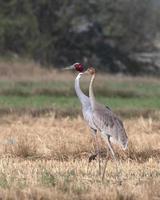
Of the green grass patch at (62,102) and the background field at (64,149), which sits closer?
the background field at (64,149)

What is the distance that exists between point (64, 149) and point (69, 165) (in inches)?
64.9

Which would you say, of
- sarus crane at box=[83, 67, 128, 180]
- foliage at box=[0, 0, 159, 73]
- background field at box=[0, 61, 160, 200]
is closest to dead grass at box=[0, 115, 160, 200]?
background field at box=[0, 61, 160, 200]

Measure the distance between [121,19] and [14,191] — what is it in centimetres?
4202

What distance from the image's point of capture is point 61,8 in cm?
4550

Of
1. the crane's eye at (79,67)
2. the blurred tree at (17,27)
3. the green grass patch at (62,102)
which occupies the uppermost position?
the blurred tree at (17,27)

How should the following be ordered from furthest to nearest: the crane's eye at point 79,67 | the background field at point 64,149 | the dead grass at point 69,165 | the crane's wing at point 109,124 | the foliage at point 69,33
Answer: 1. the foliage at point 69,33
2. the crane's eye at point 79,67
3. the crane's wing at point 109,124
4. the background field at point 64,149
5. the dead grass at point 69,165

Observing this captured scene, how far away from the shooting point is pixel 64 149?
1240 centimetres

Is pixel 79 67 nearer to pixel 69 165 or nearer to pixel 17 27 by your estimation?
pixel 69 165

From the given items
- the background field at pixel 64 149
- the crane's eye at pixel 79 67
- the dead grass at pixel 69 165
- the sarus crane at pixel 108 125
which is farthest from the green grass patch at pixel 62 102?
the sarus crane at pixel 108 125

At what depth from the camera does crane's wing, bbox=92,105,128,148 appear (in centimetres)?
939

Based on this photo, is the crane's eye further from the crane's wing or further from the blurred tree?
the blurred tree

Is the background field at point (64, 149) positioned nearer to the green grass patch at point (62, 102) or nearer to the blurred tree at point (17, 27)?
the green grass patch at point (62, 102)

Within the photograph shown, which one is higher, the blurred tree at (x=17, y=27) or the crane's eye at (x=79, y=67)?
the blurred tree at (x=17, y=27)

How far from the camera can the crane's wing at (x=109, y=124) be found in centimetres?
939
